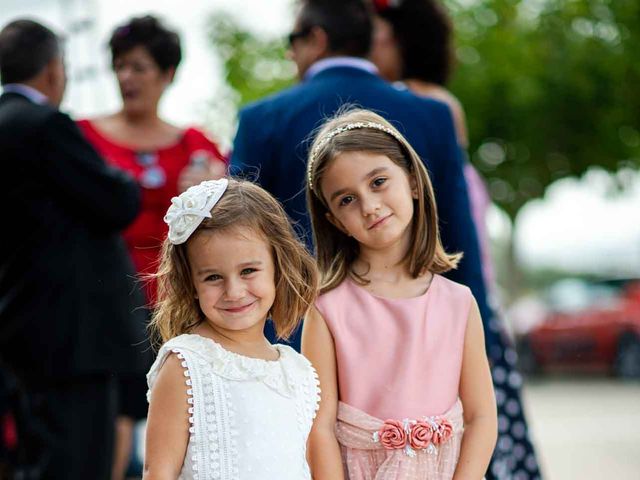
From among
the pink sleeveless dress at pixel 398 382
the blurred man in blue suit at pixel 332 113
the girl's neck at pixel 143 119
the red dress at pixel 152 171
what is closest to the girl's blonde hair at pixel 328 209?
the pink sleeveless dress at pixel 398 382

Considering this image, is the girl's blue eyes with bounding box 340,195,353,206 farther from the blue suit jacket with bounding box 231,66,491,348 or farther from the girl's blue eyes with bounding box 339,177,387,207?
the blue suit jacket with bounding box 231,66,491,348

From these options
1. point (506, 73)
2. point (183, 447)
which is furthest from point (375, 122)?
point (506, 73)

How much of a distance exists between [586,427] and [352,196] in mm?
8190

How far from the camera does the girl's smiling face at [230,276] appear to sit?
2463mm

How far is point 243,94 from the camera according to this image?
17578 mm

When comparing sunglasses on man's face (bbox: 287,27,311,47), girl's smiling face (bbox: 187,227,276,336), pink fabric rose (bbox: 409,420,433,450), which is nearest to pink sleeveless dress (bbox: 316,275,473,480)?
pink fabric rose (bbox: 409,420,433,450)

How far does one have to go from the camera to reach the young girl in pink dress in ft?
8.82

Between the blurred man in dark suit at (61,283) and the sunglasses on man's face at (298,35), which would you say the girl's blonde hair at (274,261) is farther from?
the blurred man in dark suit at (61,283)

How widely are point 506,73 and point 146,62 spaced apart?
41.0 ft

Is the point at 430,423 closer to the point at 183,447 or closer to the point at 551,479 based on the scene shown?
the point at 183,447

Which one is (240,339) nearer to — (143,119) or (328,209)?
(328,209)

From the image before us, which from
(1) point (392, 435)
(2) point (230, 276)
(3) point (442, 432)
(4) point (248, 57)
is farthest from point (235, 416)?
(4) point (248, 57)

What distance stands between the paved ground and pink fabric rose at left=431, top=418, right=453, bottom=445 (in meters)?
4.99

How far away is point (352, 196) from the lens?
2766mm
